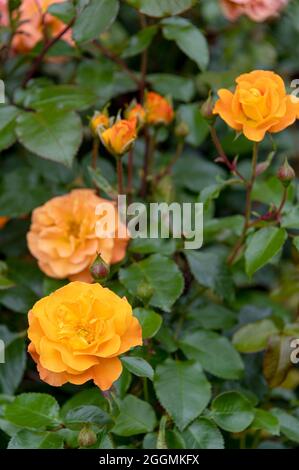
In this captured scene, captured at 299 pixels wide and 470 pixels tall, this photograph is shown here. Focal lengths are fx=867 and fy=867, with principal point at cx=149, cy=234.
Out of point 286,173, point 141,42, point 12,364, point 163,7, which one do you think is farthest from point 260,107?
point 12,364

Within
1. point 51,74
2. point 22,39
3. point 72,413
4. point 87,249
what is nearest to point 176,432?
point 72,413

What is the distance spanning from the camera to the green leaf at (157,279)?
3.88 feet

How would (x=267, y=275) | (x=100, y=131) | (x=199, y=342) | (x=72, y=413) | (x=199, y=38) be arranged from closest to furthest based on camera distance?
(x=72, y=413)
(x=100, y=131)
(x=199, y=342)
(x=199, y=38)
(x=267, y=275)

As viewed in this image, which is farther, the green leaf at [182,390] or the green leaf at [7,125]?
the green leaf at [7,125]

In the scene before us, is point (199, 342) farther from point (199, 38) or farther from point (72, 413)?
point (199, 38)

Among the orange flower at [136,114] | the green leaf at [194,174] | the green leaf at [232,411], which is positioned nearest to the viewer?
the green leaf at [232,411]

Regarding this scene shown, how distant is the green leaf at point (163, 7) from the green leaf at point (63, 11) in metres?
0.18

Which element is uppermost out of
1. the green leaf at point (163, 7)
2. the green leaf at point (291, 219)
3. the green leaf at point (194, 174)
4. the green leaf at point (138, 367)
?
the green leaf at point (163, 7)

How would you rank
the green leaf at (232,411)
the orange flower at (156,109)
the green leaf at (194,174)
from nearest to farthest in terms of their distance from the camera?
the green leaf at (232,411) → the orange flower at (156,109) → the green leaf at (194,174)

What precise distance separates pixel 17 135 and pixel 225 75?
0.47 meters

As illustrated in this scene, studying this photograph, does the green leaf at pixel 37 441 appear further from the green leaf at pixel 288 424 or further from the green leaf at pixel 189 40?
the green leaf at pixel 189 40

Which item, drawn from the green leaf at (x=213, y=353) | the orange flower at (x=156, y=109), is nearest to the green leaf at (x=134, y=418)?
the green leaf at (x=213, y=353)

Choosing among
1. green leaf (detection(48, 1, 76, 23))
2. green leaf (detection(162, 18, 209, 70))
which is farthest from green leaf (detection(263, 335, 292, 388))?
green leaf (detection(48, 1, 76, 23))

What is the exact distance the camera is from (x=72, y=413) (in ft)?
3.47
